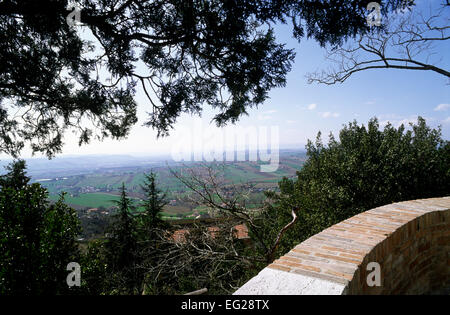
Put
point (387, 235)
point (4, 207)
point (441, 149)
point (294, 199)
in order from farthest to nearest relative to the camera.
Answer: point (294, 199), point (441, 149), point (4, 207), point (387, 235)

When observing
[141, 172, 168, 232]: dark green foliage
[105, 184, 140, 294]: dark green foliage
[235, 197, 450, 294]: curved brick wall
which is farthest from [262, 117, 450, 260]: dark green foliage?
[105, 184, 140, 294]: dark green foliage

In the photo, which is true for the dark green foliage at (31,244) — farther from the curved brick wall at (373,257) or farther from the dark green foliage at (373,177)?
the dark green foliage at (373,177)

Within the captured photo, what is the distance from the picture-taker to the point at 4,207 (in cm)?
353

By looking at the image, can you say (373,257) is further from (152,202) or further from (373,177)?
(152,202)

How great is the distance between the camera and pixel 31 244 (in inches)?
A: 139

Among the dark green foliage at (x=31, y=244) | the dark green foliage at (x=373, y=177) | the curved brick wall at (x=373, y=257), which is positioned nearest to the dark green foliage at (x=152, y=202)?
the dark green foliage at (x=373, y=177)

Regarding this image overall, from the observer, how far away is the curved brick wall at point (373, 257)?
1.25m

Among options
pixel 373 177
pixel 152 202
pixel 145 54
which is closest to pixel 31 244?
pixel 145 54

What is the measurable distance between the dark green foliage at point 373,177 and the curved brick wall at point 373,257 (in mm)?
3543

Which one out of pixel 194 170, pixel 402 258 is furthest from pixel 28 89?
pixel 402 258

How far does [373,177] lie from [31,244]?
23.2 feet

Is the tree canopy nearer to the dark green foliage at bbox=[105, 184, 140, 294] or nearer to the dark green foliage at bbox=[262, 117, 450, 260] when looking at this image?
the dark green foliage at bbox=[262, 117, 450, 260]

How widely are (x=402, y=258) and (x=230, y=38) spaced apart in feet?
8.48

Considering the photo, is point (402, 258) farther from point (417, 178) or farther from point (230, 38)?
point (417, 178)
